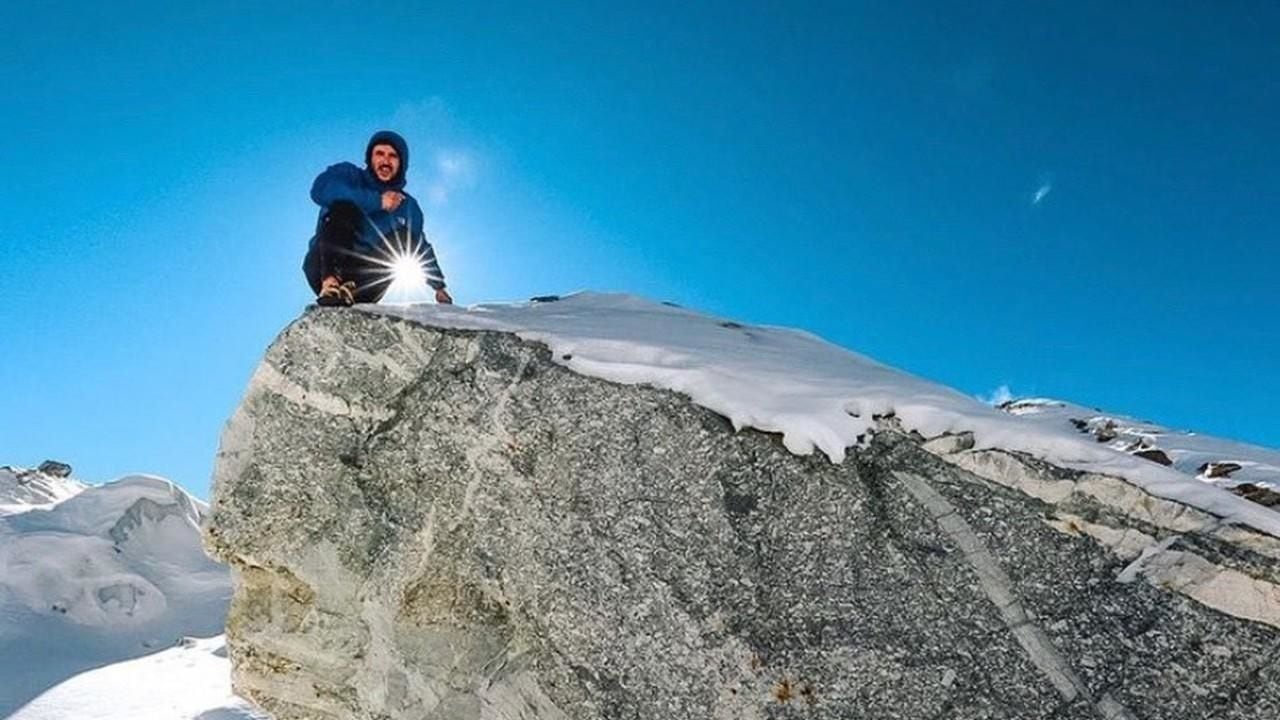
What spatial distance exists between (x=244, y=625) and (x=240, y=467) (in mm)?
1463

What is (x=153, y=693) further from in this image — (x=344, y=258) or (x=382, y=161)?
(x=382, y=161)

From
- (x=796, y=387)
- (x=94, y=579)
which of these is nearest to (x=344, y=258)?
(x=796, y=387)

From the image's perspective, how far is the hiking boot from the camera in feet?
19.2

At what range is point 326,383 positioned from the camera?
18.3ft

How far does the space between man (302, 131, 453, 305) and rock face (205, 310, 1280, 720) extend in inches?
31.4

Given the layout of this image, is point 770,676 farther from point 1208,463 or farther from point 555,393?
point 1208,463

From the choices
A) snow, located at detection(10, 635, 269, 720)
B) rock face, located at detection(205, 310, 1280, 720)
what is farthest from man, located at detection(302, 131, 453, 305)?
snow, located at detection(10, 635, 269, 720)

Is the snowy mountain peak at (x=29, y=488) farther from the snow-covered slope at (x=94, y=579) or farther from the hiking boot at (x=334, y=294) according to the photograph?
the hiking boot at (x=334, y=294)

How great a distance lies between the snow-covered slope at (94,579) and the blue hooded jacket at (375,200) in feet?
105

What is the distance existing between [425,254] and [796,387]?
13.7 ft

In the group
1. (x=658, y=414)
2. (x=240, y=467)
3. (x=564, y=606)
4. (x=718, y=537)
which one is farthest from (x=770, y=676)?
(x=240, y=467)

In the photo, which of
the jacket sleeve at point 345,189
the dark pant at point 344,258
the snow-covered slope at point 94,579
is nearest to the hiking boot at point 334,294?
the dark pant at point 344,258

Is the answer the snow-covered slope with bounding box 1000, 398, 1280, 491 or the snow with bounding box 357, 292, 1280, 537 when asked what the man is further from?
the snow-covered slope with bounding box 1000, 398, 1280, 491

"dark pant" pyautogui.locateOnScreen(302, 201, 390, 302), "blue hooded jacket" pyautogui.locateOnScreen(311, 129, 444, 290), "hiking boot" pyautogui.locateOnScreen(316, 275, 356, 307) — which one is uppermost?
"blue hooded jacket" pyautogui.locateOnScreen(311, 129, 444, 290)
